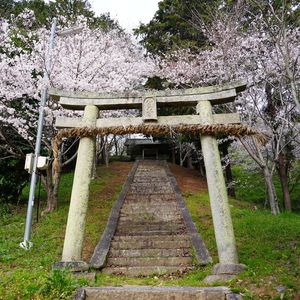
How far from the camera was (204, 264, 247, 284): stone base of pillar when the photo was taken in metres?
6.59

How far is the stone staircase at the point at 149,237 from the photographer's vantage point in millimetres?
8094

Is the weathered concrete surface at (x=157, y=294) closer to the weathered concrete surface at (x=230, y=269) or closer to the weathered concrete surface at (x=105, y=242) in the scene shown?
the weathered concrete surface at (x=230, y=269)

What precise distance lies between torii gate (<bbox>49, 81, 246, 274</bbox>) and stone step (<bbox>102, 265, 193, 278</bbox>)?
932mm

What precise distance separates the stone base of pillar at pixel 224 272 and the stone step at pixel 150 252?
5.53 ft

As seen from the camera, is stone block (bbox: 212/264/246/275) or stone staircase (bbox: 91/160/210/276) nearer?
stone block (bbox: 212/264/246/275)

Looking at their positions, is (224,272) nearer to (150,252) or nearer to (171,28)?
(150,252)

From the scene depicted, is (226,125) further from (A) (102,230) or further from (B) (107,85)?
(B) (107,85)

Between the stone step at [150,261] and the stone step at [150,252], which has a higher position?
the stone step at [150,252]

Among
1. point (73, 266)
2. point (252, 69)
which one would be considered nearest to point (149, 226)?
point (73, 266)

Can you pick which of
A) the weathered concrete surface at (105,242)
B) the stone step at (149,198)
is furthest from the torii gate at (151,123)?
the stone step at (149,198)

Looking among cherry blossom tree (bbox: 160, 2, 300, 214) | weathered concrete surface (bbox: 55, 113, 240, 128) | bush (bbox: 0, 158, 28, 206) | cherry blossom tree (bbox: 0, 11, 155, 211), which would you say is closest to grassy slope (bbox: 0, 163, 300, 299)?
bush (bbox: 0, 158, 28, 206)

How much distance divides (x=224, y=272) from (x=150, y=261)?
2045 mm

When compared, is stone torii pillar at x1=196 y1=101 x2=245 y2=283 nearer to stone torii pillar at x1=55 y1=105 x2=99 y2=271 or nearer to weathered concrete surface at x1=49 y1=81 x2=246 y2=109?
weathered concrete surface at x1=49 y1=81 x2=246 y2=109

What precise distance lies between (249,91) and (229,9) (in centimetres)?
384
